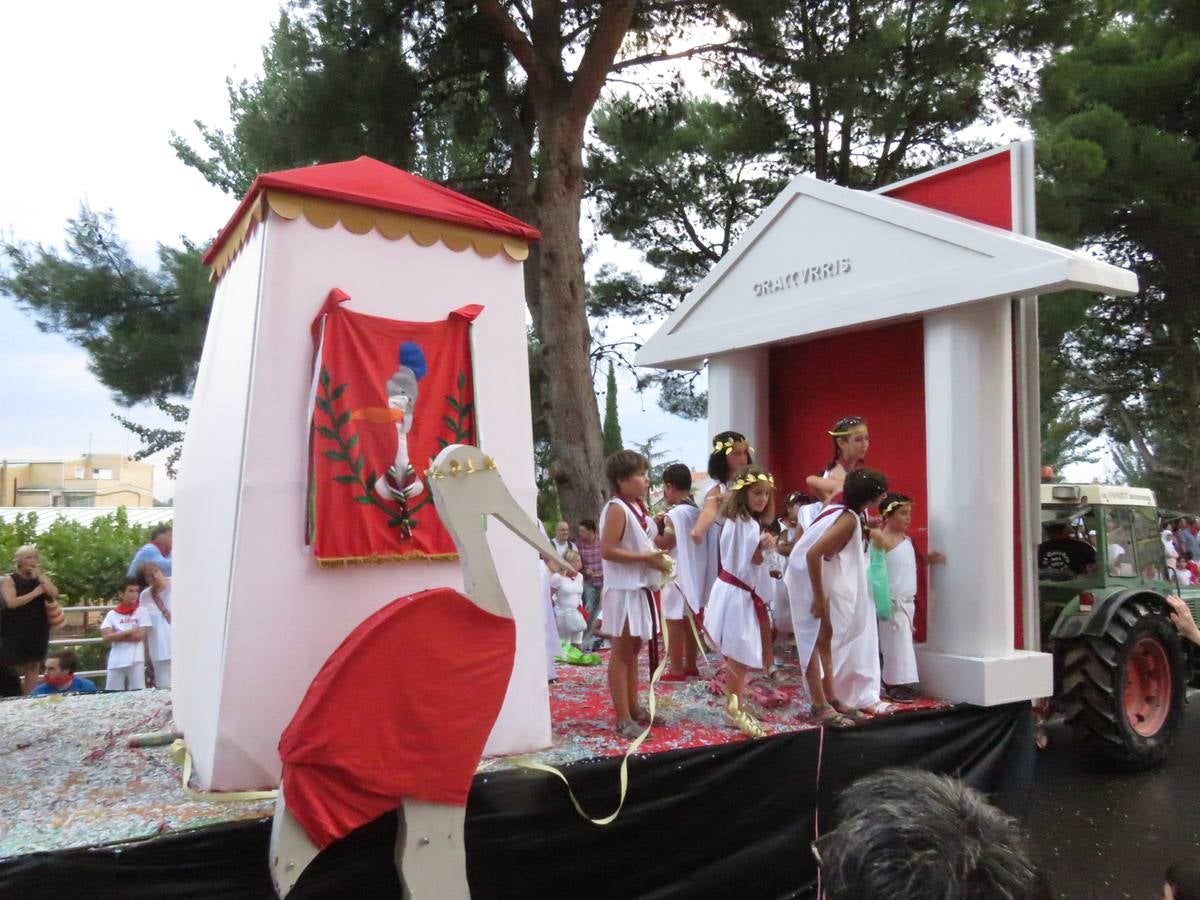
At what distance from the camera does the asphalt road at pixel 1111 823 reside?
4395mm

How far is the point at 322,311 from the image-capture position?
3426 mm

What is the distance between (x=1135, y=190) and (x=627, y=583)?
14.2 metres

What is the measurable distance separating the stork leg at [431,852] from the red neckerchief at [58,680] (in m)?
4.35

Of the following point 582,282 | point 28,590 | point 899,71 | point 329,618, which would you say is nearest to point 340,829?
point 329,618

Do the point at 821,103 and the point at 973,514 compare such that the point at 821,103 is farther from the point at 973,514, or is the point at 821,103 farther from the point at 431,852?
the point at 431,852

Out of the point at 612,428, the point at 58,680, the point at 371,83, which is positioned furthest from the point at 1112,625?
the point at 612,428

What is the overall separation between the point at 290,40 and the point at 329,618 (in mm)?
8374

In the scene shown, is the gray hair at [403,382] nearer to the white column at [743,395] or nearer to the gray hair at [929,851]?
the gray hair at [929,851]

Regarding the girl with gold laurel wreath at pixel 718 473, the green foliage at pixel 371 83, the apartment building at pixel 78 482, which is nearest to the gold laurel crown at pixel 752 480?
the girl with gold laurel wreath at pixel 718 473

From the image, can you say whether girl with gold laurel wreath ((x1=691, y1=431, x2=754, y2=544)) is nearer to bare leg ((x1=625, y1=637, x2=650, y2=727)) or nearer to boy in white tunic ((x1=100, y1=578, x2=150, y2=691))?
bare leg ((x1=625, y1=637, x2=650, y2=727))

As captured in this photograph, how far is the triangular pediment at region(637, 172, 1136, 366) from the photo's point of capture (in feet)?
14.9

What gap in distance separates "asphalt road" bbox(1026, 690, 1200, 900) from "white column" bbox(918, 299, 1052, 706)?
861 mm

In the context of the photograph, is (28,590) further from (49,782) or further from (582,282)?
(582,282)

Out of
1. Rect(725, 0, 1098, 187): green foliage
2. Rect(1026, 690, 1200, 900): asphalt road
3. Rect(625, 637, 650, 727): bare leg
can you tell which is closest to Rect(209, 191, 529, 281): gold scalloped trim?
Rect(625, 637, 650, 727): bare leg
